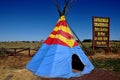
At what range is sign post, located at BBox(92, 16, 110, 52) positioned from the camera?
21.2 m

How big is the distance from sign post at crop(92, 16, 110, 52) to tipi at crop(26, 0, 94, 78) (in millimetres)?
8868

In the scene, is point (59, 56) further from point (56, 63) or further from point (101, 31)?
point (101, 31)

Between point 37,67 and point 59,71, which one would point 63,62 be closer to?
point 59,71

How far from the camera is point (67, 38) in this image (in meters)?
12.1

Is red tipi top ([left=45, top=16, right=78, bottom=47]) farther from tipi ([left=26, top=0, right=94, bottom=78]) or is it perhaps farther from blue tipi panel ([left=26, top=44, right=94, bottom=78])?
blue tipi panel ([left=26, top=44, right=94, bottom=78])

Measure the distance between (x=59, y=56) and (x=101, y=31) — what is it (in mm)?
11379

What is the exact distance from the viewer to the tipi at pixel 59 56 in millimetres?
10711

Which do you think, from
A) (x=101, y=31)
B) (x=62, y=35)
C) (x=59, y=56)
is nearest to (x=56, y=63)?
(x=59, y=56)

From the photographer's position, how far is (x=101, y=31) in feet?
71.3

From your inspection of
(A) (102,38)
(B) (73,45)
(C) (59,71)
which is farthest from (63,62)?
(A) (102,38)

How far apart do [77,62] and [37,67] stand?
11.7ft

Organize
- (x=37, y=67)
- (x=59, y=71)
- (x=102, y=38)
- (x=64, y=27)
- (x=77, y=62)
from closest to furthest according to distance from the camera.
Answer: (x=59, y=71) → (x=37, y=67) → (x=64, y=27) → (x=77, y=62) → (x=102, y=38)

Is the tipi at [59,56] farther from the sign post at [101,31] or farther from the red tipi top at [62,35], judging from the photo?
the sign post at [101,31]

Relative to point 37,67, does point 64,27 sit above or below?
above
